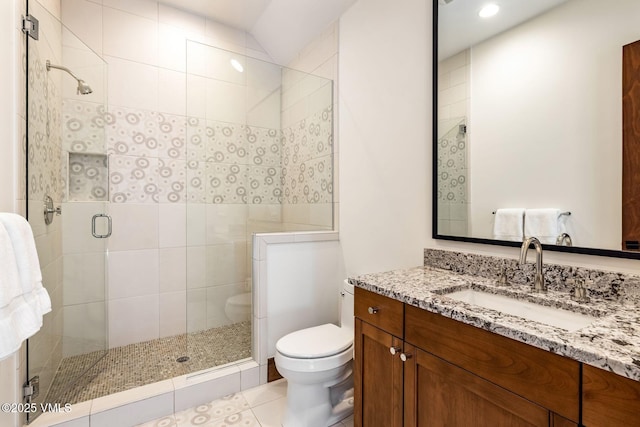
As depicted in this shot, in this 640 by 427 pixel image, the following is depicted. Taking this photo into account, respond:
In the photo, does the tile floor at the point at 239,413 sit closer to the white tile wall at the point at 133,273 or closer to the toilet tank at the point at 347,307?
the toilet tank at the point at 347,307

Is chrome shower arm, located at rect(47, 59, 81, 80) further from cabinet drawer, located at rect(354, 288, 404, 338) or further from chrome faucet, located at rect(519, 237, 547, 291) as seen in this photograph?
chrome faucet, located at rect(519, 237, 547, 291)

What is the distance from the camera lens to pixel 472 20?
4.76 feet

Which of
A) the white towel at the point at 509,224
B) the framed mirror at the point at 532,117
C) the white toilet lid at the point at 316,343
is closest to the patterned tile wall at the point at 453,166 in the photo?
the framed mirror at the point at 532,117

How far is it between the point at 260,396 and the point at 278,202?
1.27m

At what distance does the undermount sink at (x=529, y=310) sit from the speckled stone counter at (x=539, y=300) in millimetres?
19

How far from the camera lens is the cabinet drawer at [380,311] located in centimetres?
116

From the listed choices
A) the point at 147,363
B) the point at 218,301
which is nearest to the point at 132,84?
the point at 218,301

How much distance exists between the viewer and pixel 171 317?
2.53 m

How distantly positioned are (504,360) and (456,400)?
0.77 feet

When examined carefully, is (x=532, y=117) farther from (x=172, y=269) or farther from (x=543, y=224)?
(x=172, y=269)

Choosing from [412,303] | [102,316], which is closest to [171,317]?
[102,316]

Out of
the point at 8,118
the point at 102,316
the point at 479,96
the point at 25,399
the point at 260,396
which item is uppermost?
the point at 479,96

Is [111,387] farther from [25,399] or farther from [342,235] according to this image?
[342,235]

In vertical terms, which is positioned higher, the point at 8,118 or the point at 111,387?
the point at 8,118
